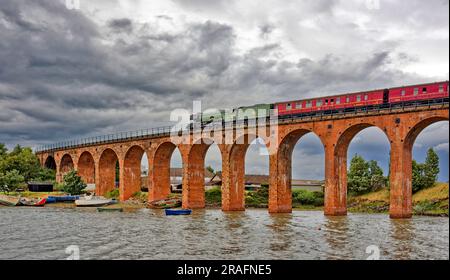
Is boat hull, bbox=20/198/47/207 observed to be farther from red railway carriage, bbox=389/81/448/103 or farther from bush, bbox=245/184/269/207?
red railway carriage, bbox=389/81/448/103

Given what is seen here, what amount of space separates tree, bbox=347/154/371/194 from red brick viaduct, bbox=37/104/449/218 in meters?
12.8

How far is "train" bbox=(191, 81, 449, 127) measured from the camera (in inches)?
1393

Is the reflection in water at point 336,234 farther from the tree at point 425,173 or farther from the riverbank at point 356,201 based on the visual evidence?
the tree at point 425,173

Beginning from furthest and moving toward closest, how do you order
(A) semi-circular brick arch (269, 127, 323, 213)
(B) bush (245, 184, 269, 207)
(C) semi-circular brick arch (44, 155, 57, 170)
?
(C) semi-circular brick arch (44, 155, 57, 170), (B) bush (245, 184, 269, 207), (A) semi-circular brick arch (269, 127, 323, 213)

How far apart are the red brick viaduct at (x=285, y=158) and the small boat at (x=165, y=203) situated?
1.92 m

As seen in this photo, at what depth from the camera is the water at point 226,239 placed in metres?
21.4

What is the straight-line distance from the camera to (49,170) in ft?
282

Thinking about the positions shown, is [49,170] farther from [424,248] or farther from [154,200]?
[424,248]

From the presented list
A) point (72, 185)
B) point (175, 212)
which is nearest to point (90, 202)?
point (72, 185)

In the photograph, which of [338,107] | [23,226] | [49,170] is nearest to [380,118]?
[338,107]

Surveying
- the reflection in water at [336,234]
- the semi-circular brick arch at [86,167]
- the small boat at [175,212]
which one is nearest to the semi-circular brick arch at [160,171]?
the small boat at [175,212]

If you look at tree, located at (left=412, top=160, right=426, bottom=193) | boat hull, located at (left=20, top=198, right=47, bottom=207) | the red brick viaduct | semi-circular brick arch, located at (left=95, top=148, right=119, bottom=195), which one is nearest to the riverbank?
tree, located at (left=412, top=160, right=426, bottom=193)

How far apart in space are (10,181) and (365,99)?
176ft

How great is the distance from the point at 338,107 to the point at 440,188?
1500 centimetres
